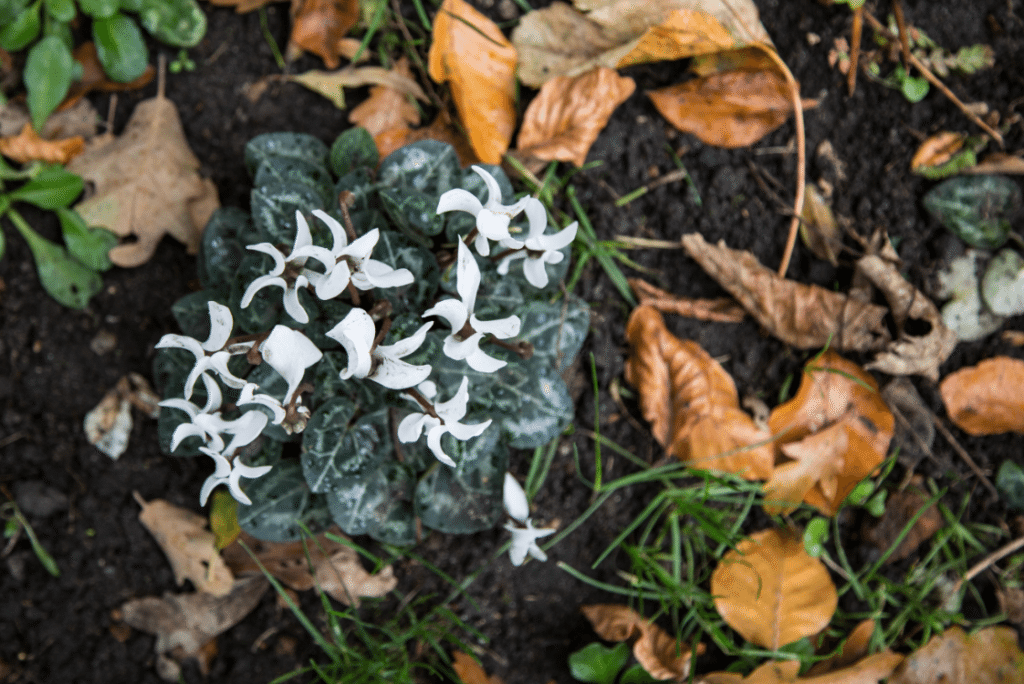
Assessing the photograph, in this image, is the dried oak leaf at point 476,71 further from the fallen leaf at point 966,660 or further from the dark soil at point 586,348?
the fallen leaf at point 966,660

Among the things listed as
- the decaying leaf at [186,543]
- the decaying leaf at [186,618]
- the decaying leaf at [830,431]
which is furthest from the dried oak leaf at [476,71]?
the decaying leaf at [186,618]

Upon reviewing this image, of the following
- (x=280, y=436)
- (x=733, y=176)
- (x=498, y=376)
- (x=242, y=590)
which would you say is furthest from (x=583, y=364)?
(x=242, y=590)

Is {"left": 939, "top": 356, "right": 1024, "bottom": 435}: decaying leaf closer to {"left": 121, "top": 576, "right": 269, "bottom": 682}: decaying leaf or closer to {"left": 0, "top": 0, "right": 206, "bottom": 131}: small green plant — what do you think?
{"left": 121, "top": 576, "right": 269, "bottom": 682}: decaying leaf

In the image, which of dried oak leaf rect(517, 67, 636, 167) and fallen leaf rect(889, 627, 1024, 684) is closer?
dried oak leaf rect(517, 67, 636, 167)

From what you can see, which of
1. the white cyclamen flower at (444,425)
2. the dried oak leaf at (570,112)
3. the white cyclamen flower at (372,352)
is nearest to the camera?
the white cyclamen flower at (372,352)

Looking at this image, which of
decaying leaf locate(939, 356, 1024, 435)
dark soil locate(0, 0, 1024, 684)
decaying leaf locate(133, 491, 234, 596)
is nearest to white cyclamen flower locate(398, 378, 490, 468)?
dark soil locate(0, 0, 1024, 684)

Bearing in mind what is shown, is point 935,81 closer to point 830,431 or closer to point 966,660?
point 830,431
